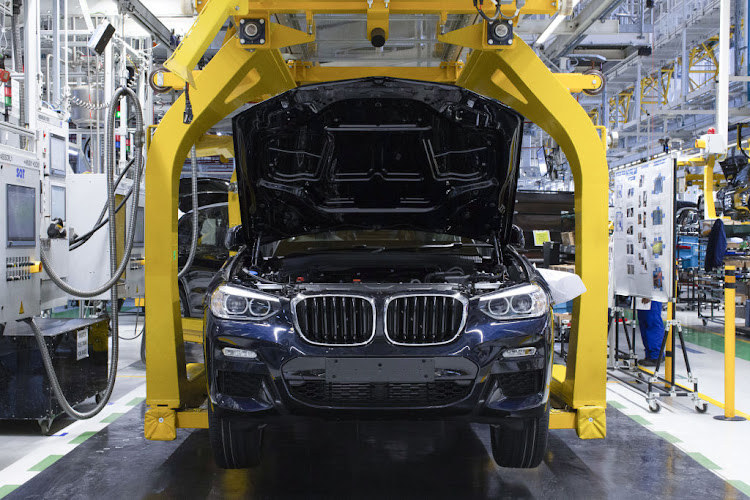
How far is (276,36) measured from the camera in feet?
11.7

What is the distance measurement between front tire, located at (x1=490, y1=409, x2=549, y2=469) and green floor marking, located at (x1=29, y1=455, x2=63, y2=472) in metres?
2.76

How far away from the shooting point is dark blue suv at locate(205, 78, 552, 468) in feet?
10.1

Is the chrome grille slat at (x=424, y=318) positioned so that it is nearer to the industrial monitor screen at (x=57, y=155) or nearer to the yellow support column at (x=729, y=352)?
the yellow support column at (x=729, y=352)

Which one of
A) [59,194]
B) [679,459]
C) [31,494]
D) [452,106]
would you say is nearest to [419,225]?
[452,106]

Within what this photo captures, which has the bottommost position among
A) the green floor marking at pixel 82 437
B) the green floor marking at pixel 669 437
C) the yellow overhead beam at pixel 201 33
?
the green floor marking at pixel 669 437

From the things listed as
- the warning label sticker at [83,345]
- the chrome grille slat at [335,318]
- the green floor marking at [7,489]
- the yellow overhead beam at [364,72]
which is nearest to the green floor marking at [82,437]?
the warning label sticker at [83,345]

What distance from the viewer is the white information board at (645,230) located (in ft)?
18.7

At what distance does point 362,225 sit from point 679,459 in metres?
2.56

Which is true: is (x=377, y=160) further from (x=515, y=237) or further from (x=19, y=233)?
(x=19, y=233)

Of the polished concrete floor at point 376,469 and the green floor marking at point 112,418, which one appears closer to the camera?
the polished concrete floor at point 376,469

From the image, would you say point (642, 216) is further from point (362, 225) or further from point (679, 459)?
point (362, 225)

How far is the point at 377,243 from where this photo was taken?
174 inches

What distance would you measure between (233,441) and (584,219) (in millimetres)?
2316

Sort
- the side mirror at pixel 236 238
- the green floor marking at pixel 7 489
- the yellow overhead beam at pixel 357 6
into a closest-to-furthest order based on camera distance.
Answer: the yellow overhead beam at pixel 357 6, the green floor marking at pixel 7 489, the side mirror at pixel 236 238
